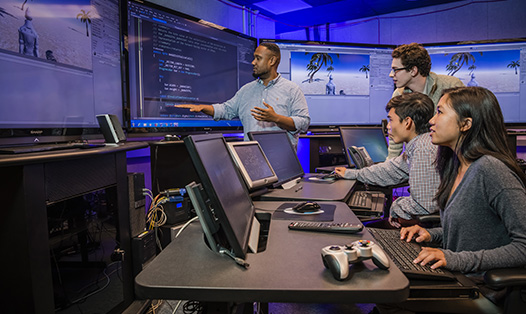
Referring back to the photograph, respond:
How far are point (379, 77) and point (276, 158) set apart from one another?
123 inches

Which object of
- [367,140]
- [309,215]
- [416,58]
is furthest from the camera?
[367,140]

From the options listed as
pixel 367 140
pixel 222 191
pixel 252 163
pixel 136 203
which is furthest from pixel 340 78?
pixel 222 191

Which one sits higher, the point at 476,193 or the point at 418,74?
the point at 418,74

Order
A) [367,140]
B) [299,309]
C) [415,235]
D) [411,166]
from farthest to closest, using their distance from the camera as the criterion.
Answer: [367,140] < [299,309] < [411,166] < [415,235]

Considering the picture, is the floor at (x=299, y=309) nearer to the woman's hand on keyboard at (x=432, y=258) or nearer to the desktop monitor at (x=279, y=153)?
the desktop monitor at (x=279, y=153)

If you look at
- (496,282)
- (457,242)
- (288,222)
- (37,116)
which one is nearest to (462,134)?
(457,242)

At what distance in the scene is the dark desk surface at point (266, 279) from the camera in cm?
75

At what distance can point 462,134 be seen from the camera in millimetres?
1388

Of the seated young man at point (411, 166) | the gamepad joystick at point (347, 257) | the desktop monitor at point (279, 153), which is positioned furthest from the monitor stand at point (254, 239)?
the seated young man at point (411, 166)

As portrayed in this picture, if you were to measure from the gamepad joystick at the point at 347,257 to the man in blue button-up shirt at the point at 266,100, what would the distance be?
2031 mm

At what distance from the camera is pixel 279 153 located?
2320 mm

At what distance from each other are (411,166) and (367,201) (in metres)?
0.37

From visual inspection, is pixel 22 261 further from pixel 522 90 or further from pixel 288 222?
pixel 522 90

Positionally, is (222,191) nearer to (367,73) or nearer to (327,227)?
(327,227)
